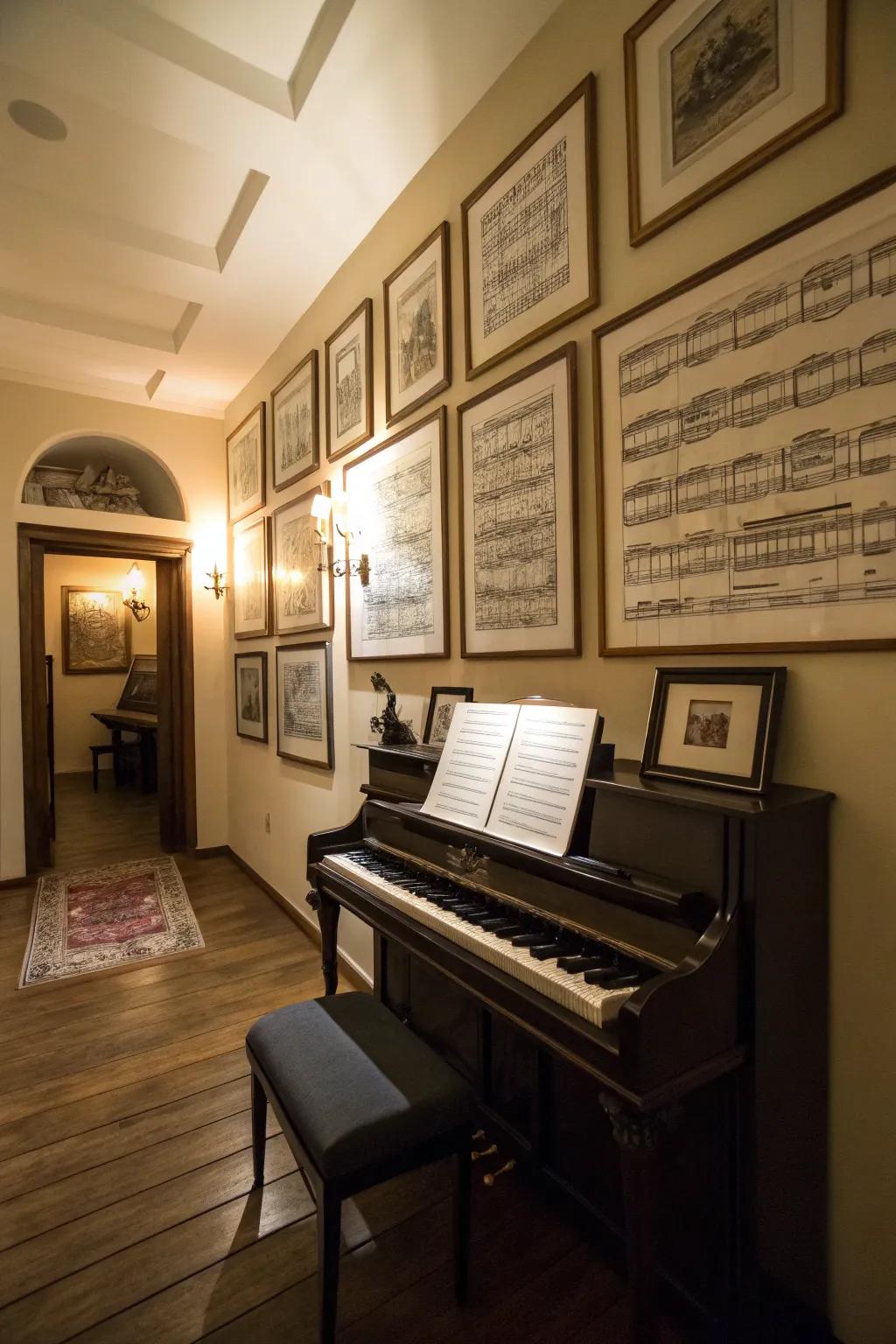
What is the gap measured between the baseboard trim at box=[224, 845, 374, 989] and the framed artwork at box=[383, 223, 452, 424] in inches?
87.8

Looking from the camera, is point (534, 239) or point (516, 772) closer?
point (516, 772)

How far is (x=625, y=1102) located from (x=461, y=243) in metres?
2.51

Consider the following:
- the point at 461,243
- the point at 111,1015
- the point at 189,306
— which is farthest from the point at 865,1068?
the point at 189,306

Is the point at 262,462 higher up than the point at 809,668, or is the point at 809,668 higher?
the point at 262,462

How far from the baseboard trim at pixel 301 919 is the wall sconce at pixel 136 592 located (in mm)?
4371

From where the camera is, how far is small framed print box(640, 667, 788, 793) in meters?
1.30

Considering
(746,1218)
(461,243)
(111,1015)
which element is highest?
(461,243)

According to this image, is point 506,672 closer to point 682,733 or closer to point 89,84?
point 682,733

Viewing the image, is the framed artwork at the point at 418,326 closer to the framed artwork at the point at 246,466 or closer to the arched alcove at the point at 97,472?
the framed artwork at the point at 246,466

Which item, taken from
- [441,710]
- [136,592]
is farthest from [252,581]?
[136,592]

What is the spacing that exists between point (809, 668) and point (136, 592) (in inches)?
332

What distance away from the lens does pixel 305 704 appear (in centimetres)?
351

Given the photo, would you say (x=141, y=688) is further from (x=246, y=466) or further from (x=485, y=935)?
(x=485, y=935)

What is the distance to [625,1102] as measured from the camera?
3.48 feet
